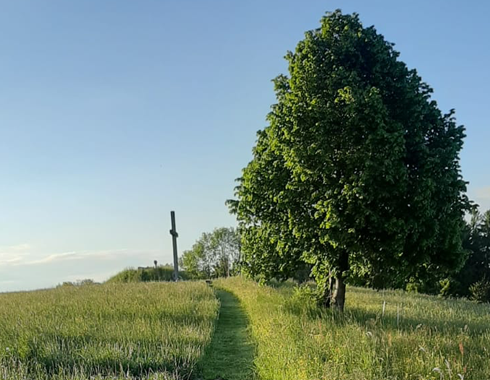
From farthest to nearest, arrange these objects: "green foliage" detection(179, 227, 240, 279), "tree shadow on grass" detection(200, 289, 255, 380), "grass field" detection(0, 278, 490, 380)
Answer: "green foliage" detection(179, 227, 240, 279)
"tree shadow on grass" detection(200, 289, 255, 380)
"grass field" detection(0, 278, 490, 380)

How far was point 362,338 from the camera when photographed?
7672 mm

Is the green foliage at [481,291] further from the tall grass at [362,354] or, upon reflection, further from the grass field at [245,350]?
the tall grass at [362,354]

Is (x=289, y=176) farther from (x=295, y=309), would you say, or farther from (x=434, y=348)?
(x=434, y=348)

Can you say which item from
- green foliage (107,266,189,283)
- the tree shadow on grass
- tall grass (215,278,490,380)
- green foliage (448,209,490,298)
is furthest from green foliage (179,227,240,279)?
tall grass (215,278,490,380)

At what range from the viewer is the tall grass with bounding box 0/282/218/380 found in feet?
23.8

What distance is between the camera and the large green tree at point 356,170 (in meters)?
10.4

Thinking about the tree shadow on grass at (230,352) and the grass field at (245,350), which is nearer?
the grass field at (245,350)

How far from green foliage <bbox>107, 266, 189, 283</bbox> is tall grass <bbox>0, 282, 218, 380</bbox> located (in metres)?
27.4

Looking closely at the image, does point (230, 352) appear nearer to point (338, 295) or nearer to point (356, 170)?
point (338, 295)

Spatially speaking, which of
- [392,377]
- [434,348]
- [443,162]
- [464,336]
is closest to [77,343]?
[392,377]

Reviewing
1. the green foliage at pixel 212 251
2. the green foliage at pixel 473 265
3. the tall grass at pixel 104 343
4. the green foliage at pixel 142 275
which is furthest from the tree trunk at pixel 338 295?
the green foliage at pixel 212 251

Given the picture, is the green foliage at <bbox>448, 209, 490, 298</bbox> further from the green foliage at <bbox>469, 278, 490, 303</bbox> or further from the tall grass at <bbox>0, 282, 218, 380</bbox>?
the tall grass at <bbox>0, 282, 218, 380</bbox>

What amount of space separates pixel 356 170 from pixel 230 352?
5569mm

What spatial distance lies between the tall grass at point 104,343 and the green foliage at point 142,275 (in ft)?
89.9
